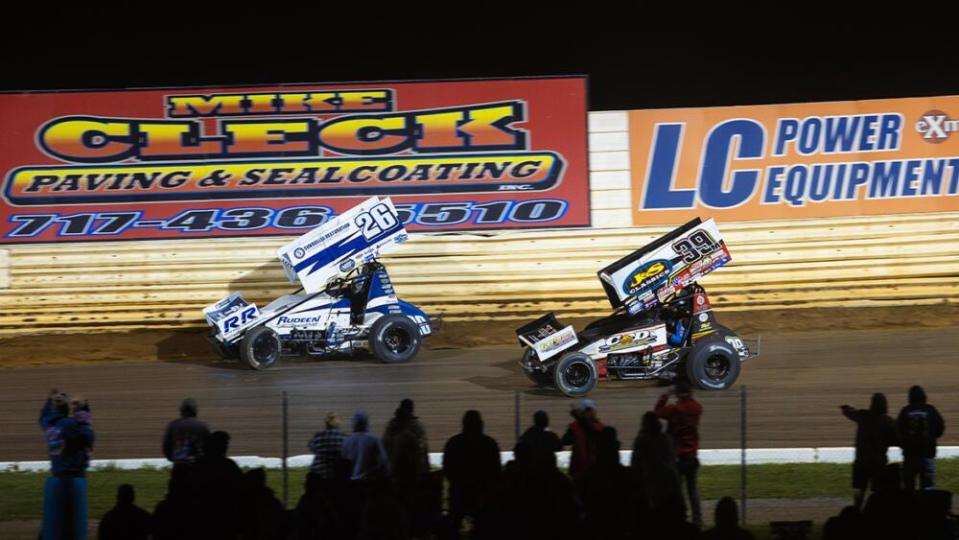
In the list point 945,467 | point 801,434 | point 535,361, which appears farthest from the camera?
point 535,361

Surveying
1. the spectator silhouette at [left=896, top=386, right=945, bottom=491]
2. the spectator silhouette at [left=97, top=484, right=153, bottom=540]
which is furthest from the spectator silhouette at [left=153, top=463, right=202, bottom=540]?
the spectator silhouette at [left=896, top=386, right=945, bottom=491]

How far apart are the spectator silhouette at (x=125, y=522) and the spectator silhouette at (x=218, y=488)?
0.49 metres

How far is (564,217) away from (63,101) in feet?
31.9

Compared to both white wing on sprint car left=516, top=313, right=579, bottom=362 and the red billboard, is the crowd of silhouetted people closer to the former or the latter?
white wing on sprint car left=516, top=313, right=579, bottom=362

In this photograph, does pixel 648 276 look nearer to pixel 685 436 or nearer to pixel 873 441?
pixel 685 436

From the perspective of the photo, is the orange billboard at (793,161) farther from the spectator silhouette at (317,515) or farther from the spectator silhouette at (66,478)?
the spectator silhouette at (317,515)

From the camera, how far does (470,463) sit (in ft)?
34.5

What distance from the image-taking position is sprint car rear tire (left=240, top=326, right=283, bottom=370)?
21266 millimetres

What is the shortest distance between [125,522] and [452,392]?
11.1 m

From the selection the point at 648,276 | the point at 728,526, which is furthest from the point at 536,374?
the point at 728,526

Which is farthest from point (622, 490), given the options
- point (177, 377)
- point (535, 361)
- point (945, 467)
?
point (177, 377)

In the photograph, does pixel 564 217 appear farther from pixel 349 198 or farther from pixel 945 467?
pixel 945 467

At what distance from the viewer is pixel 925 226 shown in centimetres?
2452

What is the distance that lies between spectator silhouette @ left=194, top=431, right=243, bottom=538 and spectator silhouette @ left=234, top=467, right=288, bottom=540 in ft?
0.20
